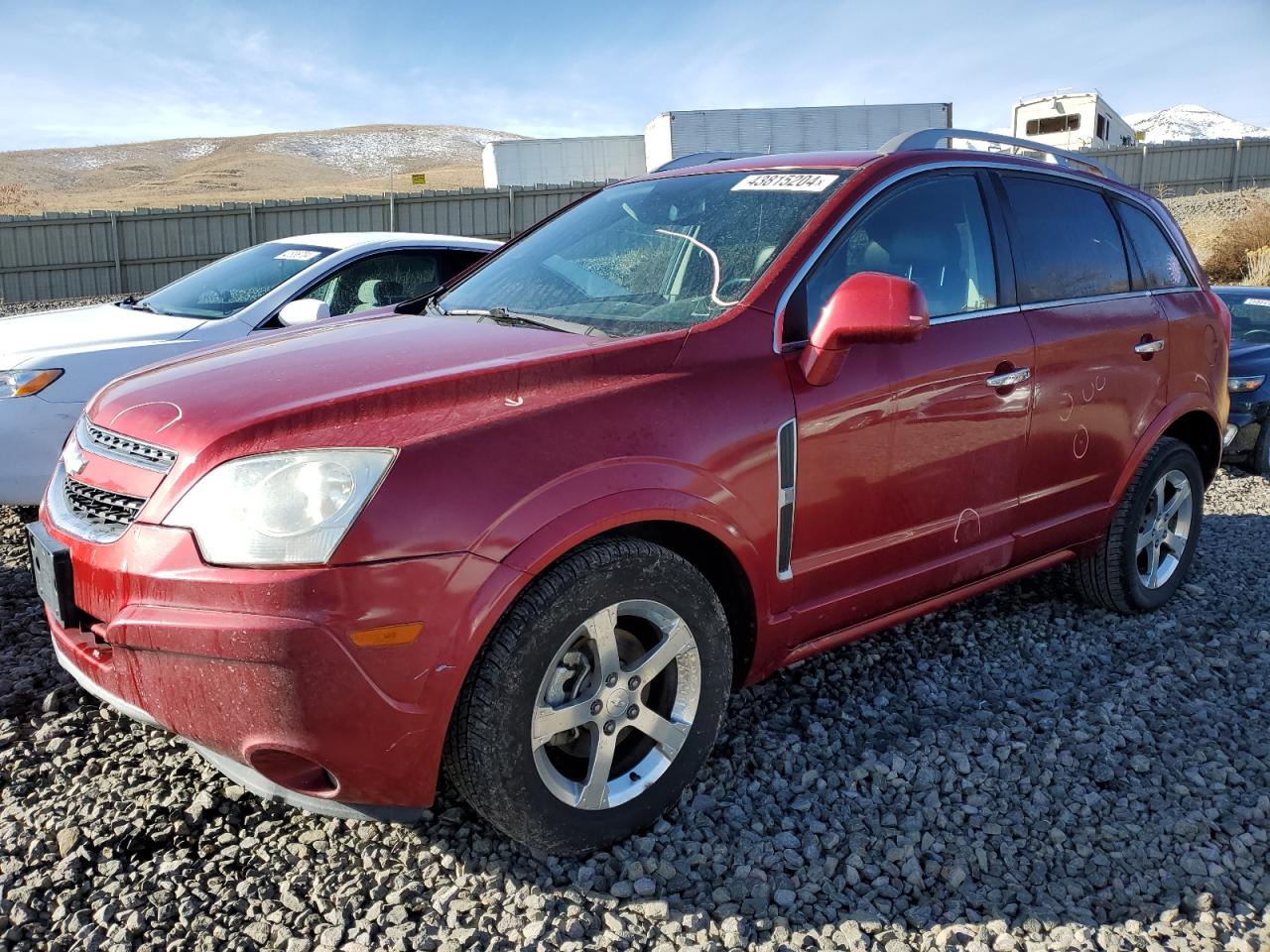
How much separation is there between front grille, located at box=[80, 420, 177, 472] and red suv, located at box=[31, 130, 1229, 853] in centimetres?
1

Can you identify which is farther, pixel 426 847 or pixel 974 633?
pixel 974 633

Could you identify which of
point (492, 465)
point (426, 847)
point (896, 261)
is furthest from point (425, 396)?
point (896, 261)

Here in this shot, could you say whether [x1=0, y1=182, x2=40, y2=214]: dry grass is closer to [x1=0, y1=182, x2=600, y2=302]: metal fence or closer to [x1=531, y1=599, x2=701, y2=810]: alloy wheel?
[x1=0, y1=182, x2=600, y2=302]: metal fence

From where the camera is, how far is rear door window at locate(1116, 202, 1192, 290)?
4316mm

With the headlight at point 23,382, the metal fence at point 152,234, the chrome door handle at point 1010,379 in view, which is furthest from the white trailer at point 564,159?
the chrome door handle at point 1010,379

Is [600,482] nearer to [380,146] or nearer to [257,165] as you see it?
[257,165]

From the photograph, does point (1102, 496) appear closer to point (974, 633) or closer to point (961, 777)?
point (974, 633)

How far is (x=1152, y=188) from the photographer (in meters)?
31.6

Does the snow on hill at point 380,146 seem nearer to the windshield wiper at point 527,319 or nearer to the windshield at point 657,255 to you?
the windshield at point 657,255

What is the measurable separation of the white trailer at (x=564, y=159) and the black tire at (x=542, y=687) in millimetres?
35692

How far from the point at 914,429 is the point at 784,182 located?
3.03 feet

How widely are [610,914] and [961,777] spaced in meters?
1.24

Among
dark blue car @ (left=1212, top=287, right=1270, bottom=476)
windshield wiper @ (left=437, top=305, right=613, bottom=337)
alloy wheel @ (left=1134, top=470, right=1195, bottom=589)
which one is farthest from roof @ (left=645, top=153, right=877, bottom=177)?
dark blue car @ (left=1212, top=287, right=1270, bottom=476)

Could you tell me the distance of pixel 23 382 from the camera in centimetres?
477
